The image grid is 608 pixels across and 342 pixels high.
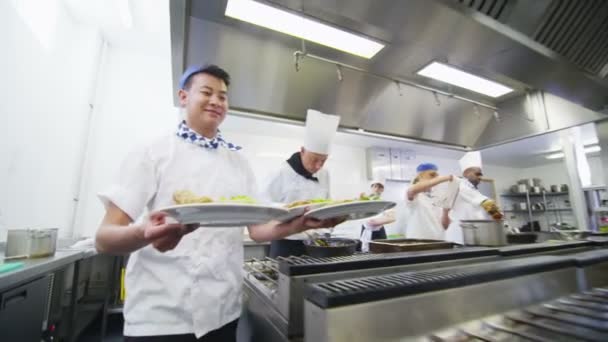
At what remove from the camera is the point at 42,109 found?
187 centimetres

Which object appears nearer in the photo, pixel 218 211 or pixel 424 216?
pixel 218 211

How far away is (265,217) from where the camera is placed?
66 centimetres

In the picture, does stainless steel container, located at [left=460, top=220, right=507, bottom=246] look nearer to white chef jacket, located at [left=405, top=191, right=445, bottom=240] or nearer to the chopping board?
the chopping board

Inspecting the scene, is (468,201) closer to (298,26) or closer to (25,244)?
(298,26)

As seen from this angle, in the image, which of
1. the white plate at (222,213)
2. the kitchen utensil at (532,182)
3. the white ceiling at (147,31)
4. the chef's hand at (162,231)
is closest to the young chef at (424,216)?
the white ceiling at (147,31)

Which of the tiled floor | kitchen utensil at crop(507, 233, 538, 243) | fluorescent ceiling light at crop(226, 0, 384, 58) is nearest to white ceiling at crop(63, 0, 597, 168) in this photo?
kitchen utensil at crop(507, 233, 538, 243)

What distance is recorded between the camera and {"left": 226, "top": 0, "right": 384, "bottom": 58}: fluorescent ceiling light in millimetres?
1054

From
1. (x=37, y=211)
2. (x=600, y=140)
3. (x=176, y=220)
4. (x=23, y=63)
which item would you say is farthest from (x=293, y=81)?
(x=600, y=140)

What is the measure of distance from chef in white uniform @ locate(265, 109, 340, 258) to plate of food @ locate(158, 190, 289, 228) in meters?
0.94

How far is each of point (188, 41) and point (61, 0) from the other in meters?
2.02

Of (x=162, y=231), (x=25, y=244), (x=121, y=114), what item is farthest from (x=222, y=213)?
(x=121, y=114)

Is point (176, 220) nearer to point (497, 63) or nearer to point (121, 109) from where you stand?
point (497, 63)

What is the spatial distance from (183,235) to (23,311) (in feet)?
3.43

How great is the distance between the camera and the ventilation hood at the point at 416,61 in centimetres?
93
